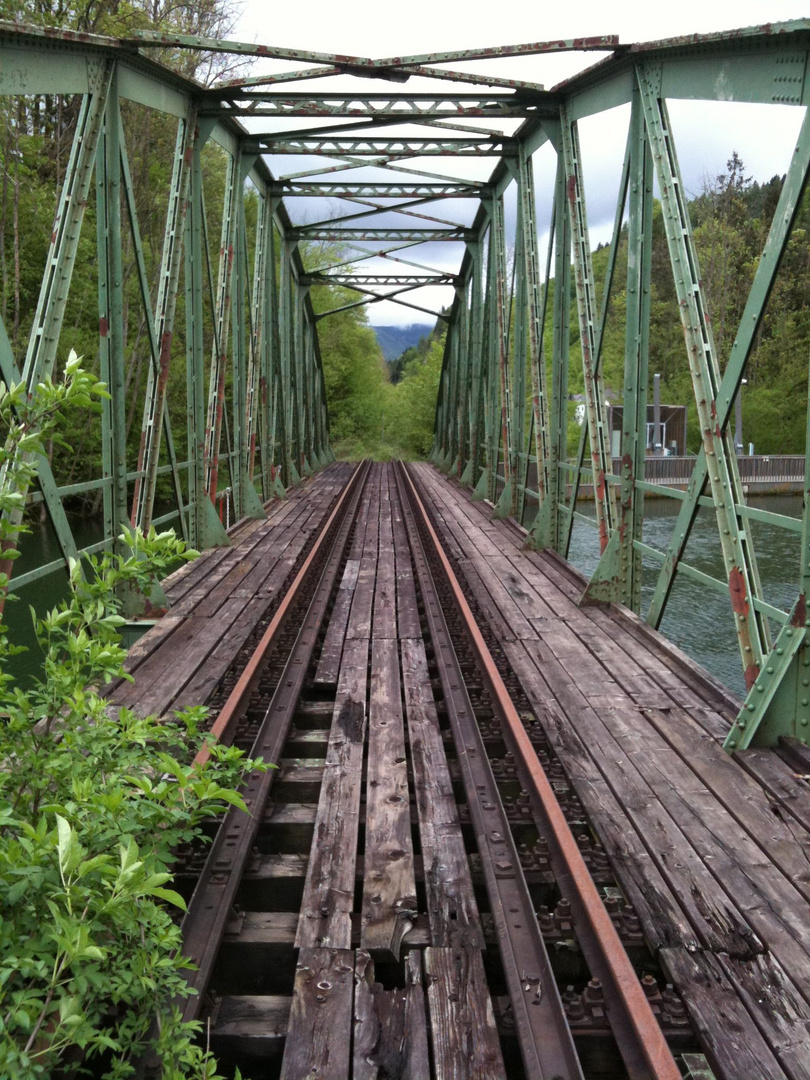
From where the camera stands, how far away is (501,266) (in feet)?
43.7

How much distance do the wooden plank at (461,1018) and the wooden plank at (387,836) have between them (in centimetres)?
17

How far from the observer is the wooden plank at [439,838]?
106 inches

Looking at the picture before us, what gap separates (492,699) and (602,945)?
7.51 feet

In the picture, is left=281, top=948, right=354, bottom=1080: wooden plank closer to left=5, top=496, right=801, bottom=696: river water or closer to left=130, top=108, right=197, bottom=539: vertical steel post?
left=130, top=108, right=197, bottom=539: vertical steel post

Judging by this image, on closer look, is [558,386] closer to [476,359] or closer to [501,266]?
[501,266]

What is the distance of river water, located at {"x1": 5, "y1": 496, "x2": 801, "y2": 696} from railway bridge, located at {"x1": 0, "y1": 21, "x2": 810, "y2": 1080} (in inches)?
90.6

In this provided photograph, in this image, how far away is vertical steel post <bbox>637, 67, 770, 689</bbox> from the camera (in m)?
4.39

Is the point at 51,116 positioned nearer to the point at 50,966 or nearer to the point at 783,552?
the point at 783,552

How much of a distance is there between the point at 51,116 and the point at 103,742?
56.7 ft

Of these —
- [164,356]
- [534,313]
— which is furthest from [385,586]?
[534,313]

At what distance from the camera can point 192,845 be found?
3152mm

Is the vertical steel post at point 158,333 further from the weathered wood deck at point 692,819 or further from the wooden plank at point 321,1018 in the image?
the wooden plank at point 321,1018

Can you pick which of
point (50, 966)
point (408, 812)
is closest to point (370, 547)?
point (408, 812)

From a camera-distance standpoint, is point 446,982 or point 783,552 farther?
point 783,552
